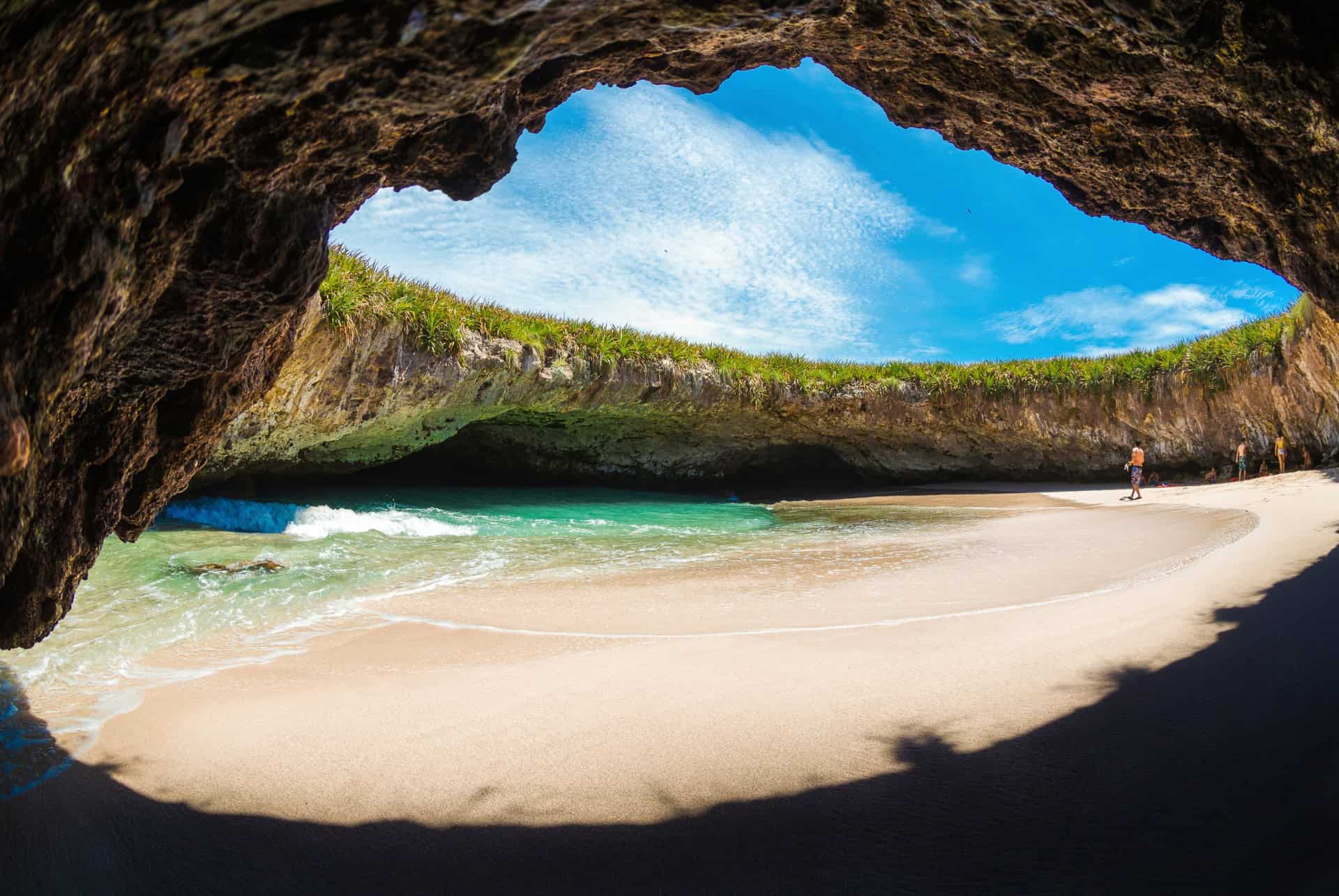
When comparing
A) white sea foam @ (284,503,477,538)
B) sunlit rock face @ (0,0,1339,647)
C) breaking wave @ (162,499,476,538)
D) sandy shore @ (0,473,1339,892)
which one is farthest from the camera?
white sea foam @ (284,503,477,538)

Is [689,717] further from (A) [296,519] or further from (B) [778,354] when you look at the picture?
(B) [778,354]

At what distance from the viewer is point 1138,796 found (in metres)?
2.10

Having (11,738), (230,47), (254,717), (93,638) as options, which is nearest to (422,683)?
(254,717)

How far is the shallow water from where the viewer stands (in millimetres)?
4008

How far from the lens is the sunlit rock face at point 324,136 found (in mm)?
1613

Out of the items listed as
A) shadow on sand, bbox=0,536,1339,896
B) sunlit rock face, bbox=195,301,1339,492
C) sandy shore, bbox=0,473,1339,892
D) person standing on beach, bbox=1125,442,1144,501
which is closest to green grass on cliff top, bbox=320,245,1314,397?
sunlit rock face, bbox=195,301,1339,492

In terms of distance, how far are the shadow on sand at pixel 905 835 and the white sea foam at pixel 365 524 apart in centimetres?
715

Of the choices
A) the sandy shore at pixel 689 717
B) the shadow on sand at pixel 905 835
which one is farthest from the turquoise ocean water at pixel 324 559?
the shadow on sand at pixel 905 835

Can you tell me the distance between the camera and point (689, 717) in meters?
2.91

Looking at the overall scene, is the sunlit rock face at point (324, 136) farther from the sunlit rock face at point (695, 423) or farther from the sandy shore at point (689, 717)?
the sunlit rock face at point (695, 423)

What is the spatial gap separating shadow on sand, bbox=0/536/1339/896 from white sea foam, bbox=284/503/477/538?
715cm

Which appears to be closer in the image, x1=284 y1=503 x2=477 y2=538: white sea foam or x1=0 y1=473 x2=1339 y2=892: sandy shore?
x1=0 y1=473 x2=1339 y2=892: sandy shore

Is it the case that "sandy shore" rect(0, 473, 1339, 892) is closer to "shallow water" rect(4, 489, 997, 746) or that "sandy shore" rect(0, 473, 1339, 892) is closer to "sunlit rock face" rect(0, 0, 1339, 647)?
"shallow water" rect(4, 489, 997, 746)

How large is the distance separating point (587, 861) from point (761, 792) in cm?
63
